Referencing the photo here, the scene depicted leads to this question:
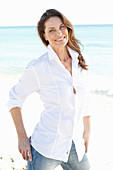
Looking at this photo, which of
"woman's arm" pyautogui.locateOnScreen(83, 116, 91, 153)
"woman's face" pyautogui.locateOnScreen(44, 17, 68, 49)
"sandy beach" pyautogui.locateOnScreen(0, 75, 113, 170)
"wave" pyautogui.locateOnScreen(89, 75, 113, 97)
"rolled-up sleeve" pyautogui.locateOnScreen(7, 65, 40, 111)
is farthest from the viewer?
"wave" pyautogui.locateOnScreen(89, 75, 113, 97)

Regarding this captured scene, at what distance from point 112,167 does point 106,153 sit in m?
0.53

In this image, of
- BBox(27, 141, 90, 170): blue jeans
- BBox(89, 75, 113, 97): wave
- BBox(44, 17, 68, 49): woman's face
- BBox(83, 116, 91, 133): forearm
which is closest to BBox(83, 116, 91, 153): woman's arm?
BBox(83, 116, 91, 133): forearm

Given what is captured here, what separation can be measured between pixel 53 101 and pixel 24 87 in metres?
0.22

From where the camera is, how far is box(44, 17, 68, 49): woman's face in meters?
2.03

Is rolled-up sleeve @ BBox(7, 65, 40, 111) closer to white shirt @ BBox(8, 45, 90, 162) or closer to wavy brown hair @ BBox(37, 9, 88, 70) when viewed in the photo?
white shirt @ BBox(8, 45, 90, 162)

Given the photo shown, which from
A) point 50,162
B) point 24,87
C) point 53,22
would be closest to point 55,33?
point 53,22

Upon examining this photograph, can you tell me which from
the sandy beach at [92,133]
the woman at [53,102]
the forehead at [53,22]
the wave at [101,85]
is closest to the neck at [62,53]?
the woman at [53,102]

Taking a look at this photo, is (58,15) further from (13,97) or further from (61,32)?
(13,97)

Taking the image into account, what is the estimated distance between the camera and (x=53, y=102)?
1.96 m

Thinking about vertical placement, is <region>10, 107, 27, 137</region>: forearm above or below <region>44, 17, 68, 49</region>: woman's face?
below

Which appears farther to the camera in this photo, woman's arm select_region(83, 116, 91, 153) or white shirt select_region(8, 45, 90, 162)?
woman's arm select_region(83, 116, 91, 153)

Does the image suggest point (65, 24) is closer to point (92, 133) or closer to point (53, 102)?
point (53, 102)

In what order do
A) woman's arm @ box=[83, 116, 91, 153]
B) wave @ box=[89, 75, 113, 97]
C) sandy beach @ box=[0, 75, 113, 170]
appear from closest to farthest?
woman's arm @ box=[83, 116, 91, 153], sandy beach @ box=[0, 75, 113, 170], wave @ box=[89, 75, 113, 97]

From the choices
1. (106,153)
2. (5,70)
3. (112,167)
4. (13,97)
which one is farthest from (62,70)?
(5,70)
